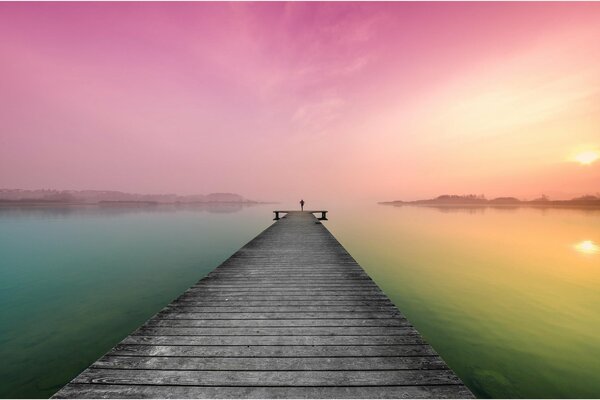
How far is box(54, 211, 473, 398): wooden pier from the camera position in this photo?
2643 mm

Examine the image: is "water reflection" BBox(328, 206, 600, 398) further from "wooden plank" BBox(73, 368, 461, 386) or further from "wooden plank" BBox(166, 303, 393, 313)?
"wooden plank" BBox(73, 368, 461, 386)

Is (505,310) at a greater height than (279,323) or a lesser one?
lesser

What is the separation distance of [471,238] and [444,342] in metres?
21.9

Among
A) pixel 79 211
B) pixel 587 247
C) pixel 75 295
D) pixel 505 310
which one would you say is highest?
pixel 79 211

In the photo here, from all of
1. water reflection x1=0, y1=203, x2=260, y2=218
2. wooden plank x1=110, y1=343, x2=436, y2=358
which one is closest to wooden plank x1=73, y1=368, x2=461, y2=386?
wooden plank x1=110, y1=343, x2=436, y2=358

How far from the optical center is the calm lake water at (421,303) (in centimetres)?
552

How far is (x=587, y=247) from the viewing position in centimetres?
2038

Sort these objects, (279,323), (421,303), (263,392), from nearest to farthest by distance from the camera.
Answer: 1. (263,392)
2. (279,323)
3. (421,303)

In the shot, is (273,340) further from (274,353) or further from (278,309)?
(278,309)

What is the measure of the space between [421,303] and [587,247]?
22.2 m

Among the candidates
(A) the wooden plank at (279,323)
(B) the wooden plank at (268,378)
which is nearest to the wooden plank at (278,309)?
(A) the wooden plank at (279,323)

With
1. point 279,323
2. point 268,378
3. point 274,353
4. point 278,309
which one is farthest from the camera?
point 278,309

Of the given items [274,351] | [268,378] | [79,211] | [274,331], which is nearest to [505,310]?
[274,331]

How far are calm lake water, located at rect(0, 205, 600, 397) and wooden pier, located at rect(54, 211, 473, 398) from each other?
3.10m
